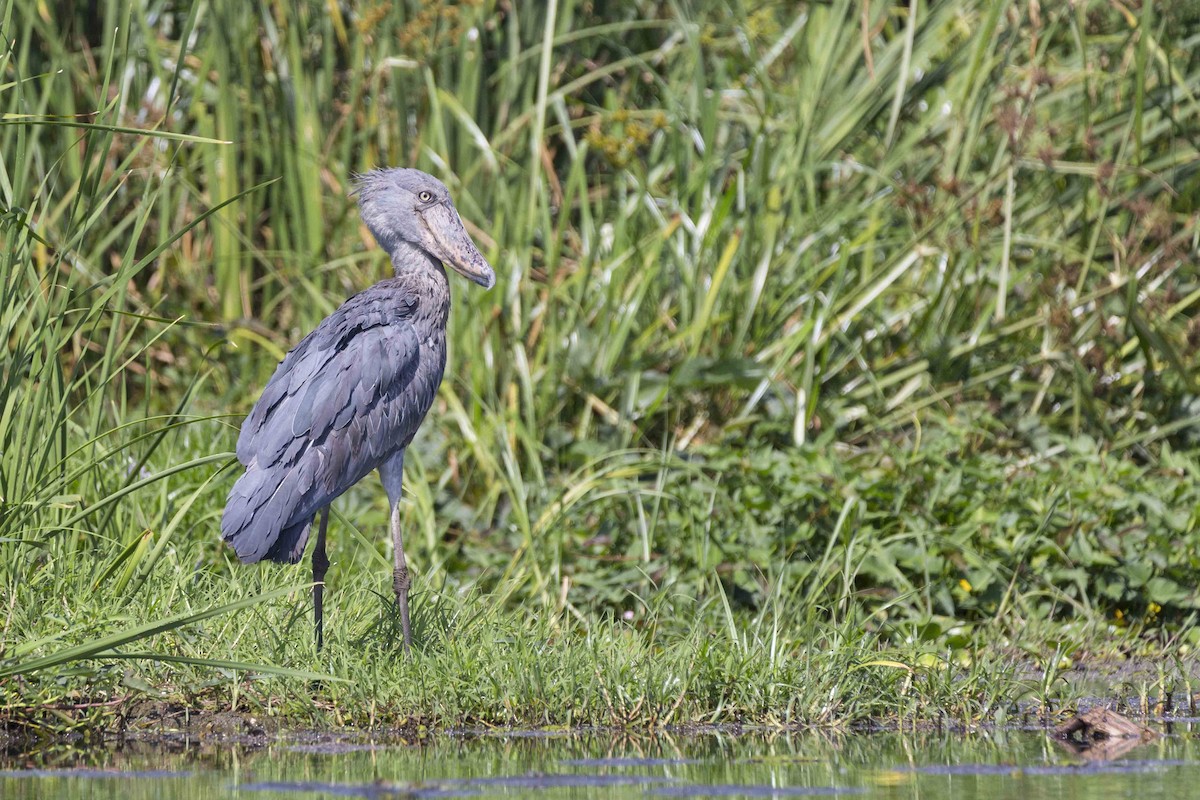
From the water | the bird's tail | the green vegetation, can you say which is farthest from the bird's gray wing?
the water

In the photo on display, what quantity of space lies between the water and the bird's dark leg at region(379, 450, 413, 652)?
62 centimetres

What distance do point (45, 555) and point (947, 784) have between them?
2.91 m

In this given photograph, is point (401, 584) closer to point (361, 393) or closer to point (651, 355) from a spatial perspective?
point (361, 393)

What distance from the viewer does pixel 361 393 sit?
4.84 m

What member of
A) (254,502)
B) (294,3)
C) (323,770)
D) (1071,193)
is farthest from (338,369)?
(1071,193)

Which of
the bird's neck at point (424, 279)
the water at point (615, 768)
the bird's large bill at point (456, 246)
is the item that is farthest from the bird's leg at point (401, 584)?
the bird's large bill at point (456, 246)

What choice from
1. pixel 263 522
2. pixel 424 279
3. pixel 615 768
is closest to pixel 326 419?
pixel 263 522

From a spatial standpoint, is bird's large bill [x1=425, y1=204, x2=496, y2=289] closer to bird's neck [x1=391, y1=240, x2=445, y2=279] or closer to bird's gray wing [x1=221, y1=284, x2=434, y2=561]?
bird's neck [x1=391, y1=240, x2=445, y2=279]

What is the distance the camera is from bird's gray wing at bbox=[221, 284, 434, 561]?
4.45 m

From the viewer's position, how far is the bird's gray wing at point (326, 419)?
4.45m

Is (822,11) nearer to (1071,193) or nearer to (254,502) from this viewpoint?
(1071,193)

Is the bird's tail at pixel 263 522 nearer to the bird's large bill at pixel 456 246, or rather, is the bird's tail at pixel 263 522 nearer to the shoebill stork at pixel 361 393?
the shoebill stork at pixel 361 393

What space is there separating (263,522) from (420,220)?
140 centimetres

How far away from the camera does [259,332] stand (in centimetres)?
748
